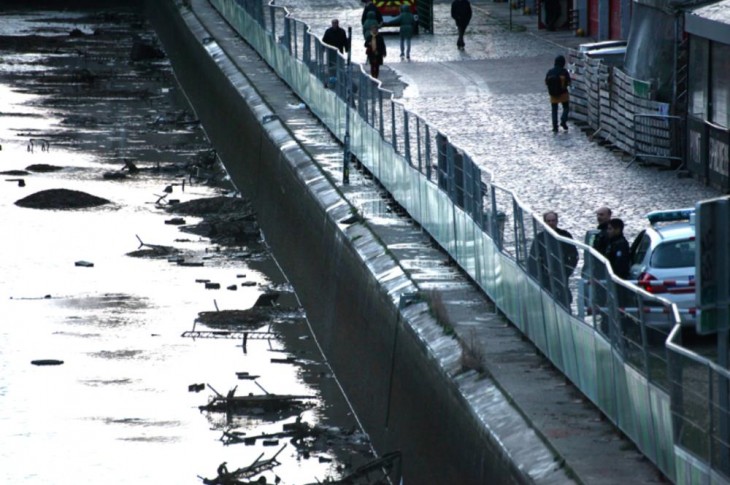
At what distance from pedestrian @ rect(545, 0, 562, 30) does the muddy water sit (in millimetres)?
10784

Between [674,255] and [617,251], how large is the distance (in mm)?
627

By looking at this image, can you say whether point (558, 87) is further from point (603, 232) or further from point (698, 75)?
point (603, 232)

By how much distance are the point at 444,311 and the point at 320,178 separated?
10040 millimetres

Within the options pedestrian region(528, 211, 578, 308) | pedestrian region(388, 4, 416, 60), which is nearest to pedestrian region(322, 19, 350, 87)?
pedestrian region(388, 4, 416, 60)

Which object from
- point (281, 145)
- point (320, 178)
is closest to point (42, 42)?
point (281, 145)

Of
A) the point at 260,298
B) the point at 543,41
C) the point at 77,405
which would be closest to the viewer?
the point at 77,405

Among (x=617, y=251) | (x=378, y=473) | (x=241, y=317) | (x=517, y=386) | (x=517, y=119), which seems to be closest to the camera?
(x=517, y=386)

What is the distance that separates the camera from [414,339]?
17469mm

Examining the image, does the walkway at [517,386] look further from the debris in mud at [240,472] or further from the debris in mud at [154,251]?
the debris in mud at [154,251]

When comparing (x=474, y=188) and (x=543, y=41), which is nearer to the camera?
(x=474, y=188)

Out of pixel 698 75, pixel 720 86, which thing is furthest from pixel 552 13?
pixel 720 86

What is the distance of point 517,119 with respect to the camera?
116 ft

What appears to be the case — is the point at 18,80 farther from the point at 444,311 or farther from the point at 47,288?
the point at 444,311

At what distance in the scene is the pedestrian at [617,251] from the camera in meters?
18.2
